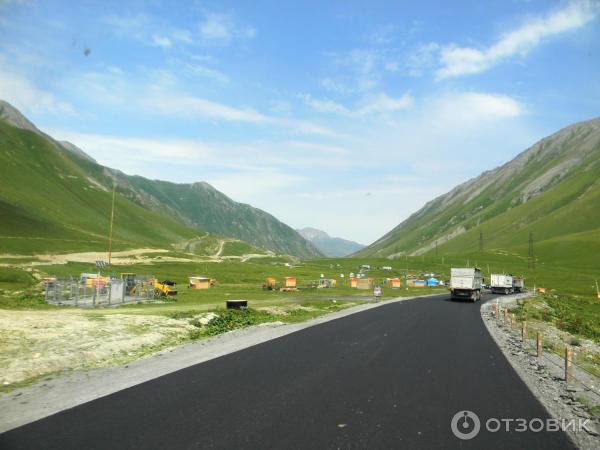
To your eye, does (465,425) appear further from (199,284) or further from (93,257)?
(93,257)

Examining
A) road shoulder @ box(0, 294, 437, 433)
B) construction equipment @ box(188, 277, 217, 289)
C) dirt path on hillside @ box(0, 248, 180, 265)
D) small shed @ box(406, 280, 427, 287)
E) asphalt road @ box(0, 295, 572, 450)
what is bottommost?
small shed @ box(406, 280, 427, 287)

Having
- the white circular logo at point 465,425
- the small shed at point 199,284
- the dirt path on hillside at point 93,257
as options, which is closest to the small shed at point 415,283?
the small shed at point 199,284

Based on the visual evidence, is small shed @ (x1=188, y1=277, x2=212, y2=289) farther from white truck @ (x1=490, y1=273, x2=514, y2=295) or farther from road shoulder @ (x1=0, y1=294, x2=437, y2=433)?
road shoulder @ (x1=0, y1=294, x2=437, y2=433)

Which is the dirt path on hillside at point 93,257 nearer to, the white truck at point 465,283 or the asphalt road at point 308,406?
the white truck at point 465,283

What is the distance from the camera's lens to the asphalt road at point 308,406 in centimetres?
941

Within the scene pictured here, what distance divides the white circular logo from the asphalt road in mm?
151

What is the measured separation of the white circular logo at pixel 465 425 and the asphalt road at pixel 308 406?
→ 151 millimetres

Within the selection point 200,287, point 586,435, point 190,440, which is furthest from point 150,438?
point 200,287

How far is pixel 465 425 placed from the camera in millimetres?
10531

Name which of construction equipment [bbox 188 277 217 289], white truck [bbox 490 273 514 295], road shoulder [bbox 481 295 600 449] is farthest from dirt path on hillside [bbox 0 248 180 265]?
road shoulder [bbox 481 295 600 449]

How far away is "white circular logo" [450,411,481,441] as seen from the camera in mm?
9938

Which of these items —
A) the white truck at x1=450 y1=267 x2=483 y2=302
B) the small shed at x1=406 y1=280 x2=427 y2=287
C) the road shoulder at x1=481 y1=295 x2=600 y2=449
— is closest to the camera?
the road shoulder at x1=481 y1=295 x2=600 y2=449

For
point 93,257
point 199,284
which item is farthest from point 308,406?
point 93,257

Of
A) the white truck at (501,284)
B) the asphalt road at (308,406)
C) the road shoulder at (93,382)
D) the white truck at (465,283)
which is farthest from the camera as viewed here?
the white truck at (501,284)
